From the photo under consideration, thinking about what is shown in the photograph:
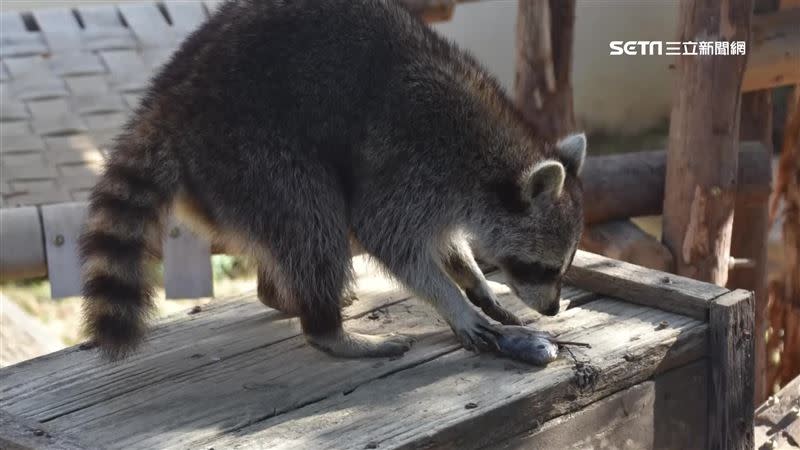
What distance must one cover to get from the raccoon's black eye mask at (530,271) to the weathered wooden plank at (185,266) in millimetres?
1482

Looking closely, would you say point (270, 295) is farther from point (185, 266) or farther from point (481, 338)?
point (185, 266)

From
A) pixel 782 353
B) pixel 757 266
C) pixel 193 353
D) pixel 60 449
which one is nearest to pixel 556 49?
pixel 757 266

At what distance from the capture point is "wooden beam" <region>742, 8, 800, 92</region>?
14.7ft

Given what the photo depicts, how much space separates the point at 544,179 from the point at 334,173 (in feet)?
1.81

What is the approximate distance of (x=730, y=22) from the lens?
404 cm

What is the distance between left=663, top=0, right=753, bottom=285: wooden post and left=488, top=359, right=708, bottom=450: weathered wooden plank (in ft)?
4.60

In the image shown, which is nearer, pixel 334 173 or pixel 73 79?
pixel 334 173

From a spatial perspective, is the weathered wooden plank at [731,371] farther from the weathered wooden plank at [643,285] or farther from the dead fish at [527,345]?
the dead fish at [527,345]

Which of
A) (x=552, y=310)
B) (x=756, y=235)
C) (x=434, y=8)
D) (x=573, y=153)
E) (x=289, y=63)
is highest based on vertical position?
(x=289, y=63)

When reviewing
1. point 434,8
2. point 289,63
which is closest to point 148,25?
point 434,8

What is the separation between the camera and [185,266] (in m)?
4.23

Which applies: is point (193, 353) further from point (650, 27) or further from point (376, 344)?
point (650, 27)

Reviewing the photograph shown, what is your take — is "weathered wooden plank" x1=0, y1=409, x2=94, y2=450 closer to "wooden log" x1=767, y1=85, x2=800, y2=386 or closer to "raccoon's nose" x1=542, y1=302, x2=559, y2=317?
"raccoon's nose" x1=542, y1=302, x2=559, y2=317

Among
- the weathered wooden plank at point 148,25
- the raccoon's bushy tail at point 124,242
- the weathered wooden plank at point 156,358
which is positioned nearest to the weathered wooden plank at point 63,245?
the weathered wooden plank at point 156,358
